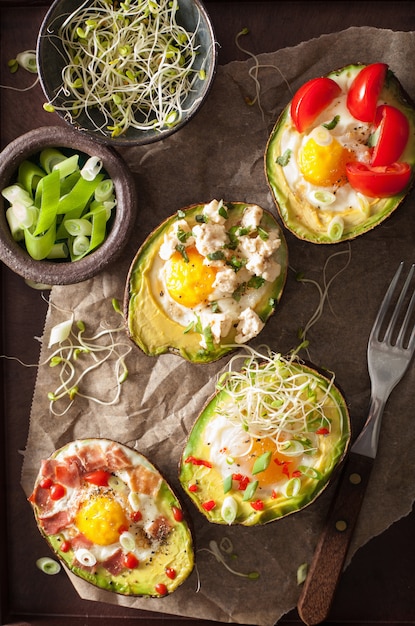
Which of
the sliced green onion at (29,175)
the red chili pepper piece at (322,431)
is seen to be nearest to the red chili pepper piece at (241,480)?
the red chili pepper piece at (322,431)

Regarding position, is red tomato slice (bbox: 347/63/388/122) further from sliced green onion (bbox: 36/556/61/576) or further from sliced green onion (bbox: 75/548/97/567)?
sliced green onion (bbox: 36/556/61/576)

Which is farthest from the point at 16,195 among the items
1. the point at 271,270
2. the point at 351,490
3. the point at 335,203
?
the point at 351,490

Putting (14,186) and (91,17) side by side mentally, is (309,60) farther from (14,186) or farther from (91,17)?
(14,186)

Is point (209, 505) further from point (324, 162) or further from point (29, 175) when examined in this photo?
point (29, 175)

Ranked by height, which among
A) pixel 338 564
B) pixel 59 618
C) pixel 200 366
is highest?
pixel 200 366

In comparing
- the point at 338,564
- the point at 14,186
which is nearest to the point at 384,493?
the point at 338,564
